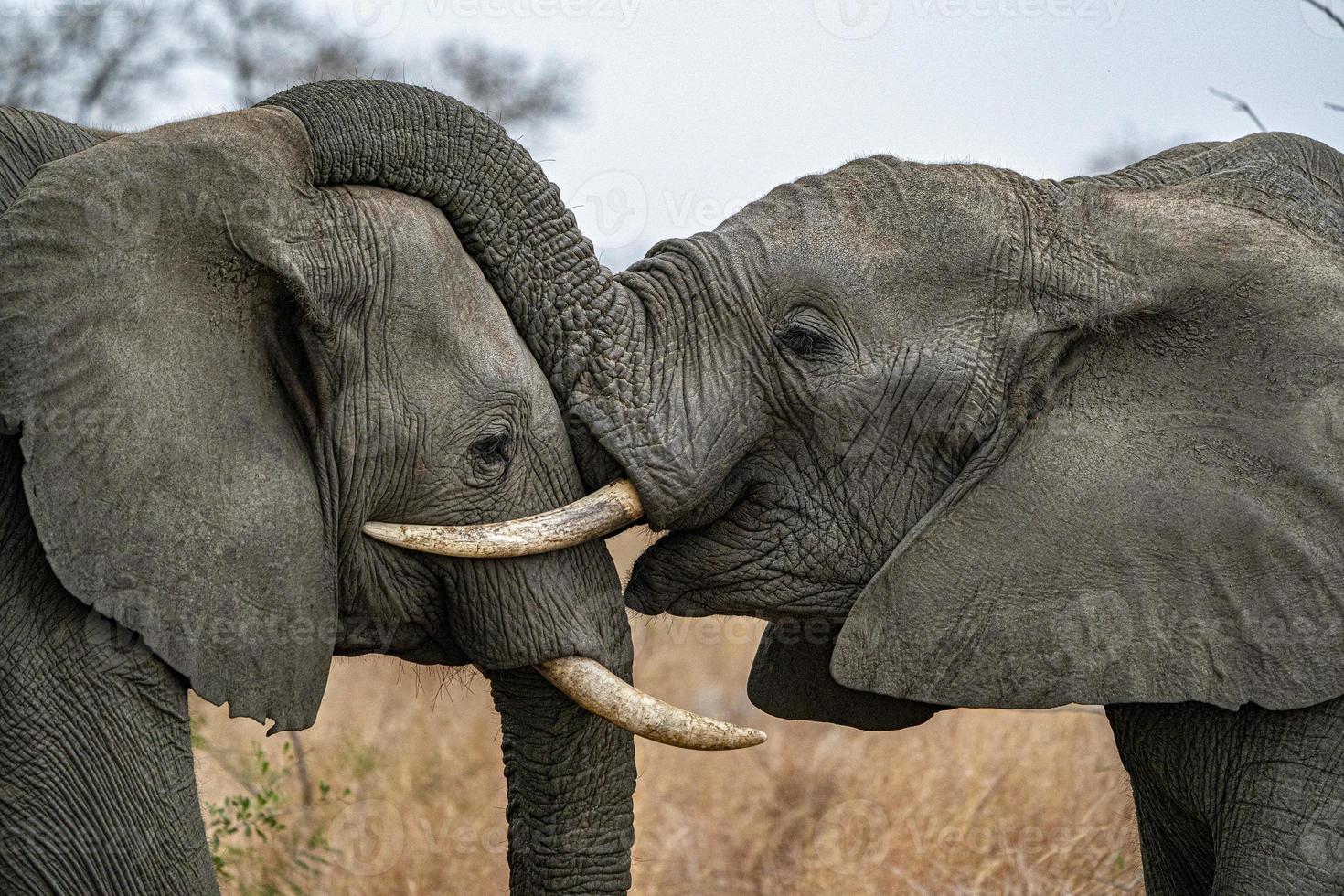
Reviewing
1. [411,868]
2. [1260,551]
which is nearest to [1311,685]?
[1260,551]

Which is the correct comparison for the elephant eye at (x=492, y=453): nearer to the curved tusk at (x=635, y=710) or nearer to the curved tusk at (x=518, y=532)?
the curved tusk at (x=518, y=532)

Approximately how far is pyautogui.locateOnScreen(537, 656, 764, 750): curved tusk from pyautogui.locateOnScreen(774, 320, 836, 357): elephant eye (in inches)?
36.1

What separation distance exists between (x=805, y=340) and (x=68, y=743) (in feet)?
6.28

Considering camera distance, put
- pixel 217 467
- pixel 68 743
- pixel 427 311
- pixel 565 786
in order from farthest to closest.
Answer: pixel 565 786 < pixel 427 311 < pixel 217 467 < pixel 68 743

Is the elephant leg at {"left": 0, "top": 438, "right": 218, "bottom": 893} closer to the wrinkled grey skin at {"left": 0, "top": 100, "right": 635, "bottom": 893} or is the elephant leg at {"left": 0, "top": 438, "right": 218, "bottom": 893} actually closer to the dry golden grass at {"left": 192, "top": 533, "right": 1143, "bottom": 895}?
the wrinkled grey skin at {"left": 0, "top": 100, "right": 635, "bottom": 893}

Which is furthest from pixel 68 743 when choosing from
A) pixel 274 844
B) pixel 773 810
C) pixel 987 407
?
pixel 773 810

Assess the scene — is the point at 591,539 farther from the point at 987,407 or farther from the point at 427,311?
the point at 987,407

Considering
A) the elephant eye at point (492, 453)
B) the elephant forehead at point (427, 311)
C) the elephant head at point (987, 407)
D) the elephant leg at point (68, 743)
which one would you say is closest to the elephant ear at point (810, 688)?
the elephant head at point (987, 407)

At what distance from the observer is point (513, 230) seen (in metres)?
4.17

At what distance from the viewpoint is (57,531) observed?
351cm

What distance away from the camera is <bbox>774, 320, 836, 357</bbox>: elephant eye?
13.5 feet

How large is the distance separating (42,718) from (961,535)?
6.94 ft

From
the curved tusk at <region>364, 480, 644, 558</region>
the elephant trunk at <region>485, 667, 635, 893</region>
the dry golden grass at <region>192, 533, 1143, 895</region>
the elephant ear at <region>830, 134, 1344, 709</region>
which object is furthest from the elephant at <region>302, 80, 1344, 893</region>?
the dry golden grass at <region>192, 533, 1143, 895</region>

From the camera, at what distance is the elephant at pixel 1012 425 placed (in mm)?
3891
